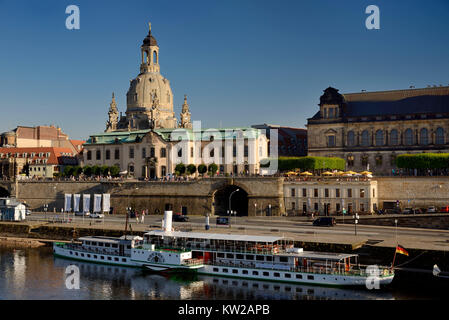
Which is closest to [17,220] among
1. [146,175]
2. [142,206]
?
[142,206]

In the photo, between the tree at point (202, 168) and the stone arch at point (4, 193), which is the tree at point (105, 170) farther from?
the stone arch at point (4, 193)

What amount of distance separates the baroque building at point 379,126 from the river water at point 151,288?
44.7m

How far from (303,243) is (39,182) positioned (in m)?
62.4

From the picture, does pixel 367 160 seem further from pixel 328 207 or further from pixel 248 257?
pixel 248 257

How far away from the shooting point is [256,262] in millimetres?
47875

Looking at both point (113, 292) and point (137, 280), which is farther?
point (137, 280)

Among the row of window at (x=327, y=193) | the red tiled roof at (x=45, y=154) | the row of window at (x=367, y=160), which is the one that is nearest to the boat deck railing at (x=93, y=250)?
the row of window at (x=327, y=193)

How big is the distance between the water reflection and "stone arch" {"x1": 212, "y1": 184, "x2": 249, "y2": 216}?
97.9 feet

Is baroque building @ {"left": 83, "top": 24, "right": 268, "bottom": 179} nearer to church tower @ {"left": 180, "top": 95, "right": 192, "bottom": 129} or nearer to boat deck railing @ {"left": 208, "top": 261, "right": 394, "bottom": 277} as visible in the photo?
church tower @ {"left": 180, "top": 95, "right": 192, "bottom": 129}

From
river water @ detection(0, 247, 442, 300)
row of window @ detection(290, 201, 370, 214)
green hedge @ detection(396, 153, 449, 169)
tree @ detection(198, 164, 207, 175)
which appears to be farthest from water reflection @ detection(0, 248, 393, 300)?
green hedge @ detection(396, 153, 449, 169)

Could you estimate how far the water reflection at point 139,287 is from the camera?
41.2 m

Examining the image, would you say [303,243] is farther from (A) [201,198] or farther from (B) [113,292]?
(A) [201,198]

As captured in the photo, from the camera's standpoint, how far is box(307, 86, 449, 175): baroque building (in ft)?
280
